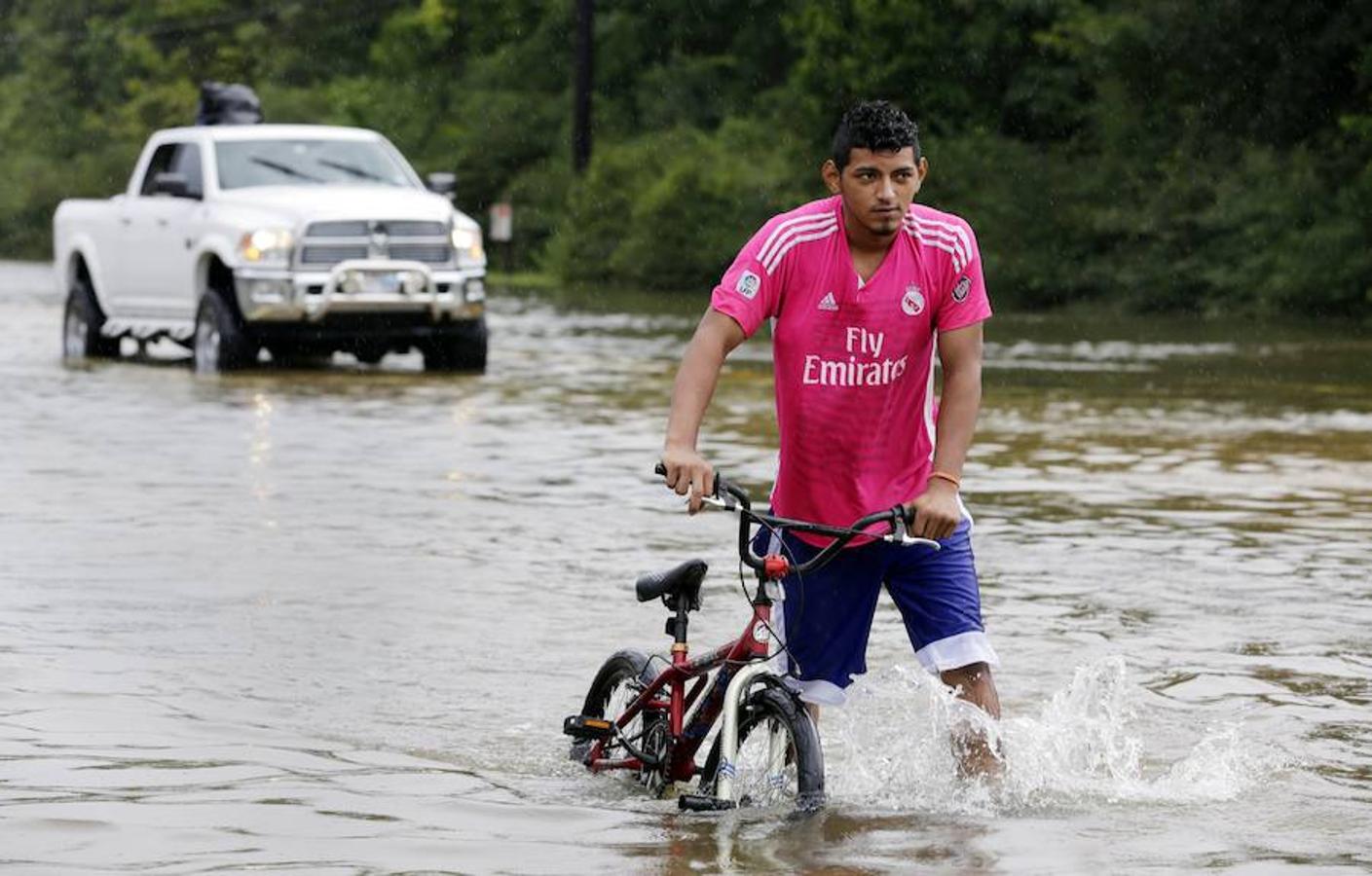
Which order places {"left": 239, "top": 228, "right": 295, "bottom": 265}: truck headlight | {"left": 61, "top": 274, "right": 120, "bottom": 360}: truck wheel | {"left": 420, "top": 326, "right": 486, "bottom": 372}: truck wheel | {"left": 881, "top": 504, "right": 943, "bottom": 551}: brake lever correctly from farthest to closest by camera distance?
{"left": 61, "top": 274, "right": 120, "bottom": 360}: truck wheel
{"left": 420, "top": 326, "right": 486, "bottom": 372}: truck wheel
{"left": 239, "top": 228, "right": 295, "bottom": 265}: truck headlight
{"left": 881, "top": 504, "right": 943, "bottom": 551}: brake lever

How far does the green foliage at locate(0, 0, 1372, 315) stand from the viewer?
4106 centimetres

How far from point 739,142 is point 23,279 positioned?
49.0 feet

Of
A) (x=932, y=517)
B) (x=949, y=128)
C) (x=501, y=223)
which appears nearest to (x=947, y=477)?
(x=932, y=517)

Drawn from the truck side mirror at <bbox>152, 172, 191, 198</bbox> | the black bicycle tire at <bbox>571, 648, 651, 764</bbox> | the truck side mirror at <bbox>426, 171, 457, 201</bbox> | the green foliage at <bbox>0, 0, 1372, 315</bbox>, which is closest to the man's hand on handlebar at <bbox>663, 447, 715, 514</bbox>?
the black bicycle tire at <bbox>571, 648, 651, 764</bbox>

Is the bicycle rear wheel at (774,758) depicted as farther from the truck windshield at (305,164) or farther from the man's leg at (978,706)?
the truck windshield at (305,164)

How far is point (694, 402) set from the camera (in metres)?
6.85

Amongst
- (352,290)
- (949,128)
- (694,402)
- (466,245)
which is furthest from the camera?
(949,128)

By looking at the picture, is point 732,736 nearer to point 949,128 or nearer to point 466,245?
point 466,245

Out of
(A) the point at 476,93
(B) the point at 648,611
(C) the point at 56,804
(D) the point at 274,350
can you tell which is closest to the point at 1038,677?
(B) the point at 648,611

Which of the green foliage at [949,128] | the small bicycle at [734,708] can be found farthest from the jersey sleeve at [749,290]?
the green foliage at [949,128]

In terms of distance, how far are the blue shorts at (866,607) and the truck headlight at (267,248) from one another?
16.4m

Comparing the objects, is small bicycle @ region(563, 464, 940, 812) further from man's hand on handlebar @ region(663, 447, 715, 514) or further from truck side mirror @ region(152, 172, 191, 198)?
truck side mirror @ region(152, 172, 191, 198)

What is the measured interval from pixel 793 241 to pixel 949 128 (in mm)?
46544

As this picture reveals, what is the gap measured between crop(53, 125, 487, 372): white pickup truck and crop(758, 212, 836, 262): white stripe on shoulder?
16544mm
